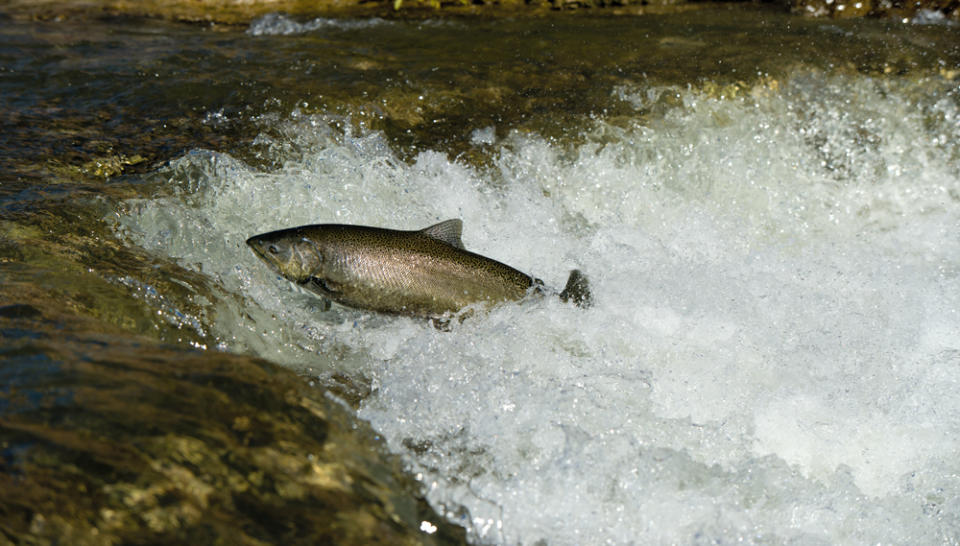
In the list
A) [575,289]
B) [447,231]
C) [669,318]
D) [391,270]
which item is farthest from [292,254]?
[669,318]

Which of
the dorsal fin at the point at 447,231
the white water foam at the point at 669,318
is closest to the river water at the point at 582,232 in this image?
the white water foam at the point at 669,318

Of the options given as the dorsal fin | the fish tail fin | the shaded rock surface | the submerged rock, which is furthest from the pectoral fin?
the shaded rock surface

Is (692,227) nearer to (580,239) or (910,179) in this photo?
(580,239)

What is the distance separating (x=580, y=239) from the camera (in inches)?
185

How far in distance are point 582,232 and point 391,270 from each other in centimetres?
169

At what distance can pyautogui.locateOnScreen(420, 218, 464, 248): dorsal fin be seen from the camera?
3.52m

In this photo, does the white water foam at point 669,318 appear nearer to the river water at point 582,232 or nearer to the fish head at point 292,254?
the river water at point 582,232

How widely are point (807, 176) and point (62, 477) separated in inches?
190

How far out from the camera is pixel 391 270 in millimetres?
3455

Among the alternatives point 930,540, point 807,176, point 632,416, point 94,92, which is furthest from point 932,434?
point 94,92

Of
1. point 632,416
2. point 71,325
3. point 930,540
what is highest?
point 71,325

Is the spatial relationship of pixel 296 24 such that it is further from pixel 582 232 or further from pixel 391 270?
pixel 391 270

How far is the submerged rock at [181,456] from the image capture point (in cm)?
213

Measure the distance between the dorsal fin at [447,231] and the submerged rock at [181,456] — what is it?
955 millimetres
